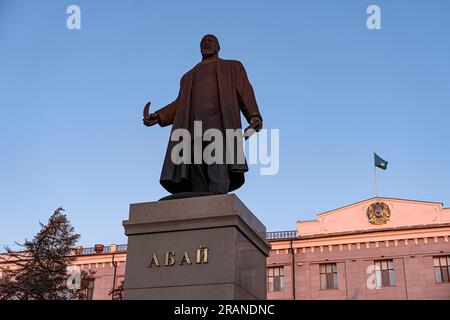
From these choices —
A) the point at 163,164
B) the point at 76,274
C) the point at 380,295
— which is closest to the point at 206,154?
the point at 163,164

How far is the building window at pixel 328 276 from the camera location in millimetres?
35781

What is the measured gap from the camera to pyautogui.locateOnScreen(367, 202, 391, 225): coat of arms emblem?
36.0m

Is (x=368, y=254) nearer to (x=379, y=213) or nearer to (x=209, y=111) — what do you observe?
(x=379, y=213)

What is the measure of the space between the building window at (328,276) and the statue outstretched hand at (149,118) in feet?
94.5

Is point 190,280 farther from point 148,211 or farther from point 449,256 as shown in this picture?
point 449,256

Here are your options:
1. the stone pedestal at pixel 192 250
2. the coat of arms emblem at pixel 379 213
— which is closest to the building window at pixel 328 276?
the coat of arms emblem at pixel 379 213

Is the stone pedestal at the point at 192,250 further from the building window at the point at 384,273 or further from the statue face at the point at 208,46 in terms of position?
the building window at the point at 384,273

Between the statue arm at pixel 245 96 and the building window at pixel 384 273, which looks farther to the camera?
the building window at pixel 384 273

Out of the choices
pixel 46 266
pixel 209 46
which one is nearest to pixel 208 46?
pixel 209 46

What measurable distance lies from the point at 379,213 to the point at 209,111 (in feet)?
96.8

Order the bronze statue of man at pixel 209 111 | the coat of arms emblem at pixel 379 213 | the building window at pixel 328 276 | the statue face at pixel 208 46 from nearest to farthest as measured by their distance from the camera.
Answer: the bronze statue of man at pixel 209 111 → the statue face at pixel 208 46 → the building window at pixel 328 276 → the coat of arms emblem at pixel 379 213

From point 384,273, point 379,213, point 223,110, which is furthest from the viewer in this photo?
point 379,213

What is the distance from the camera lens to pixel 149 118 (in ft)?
28.9
